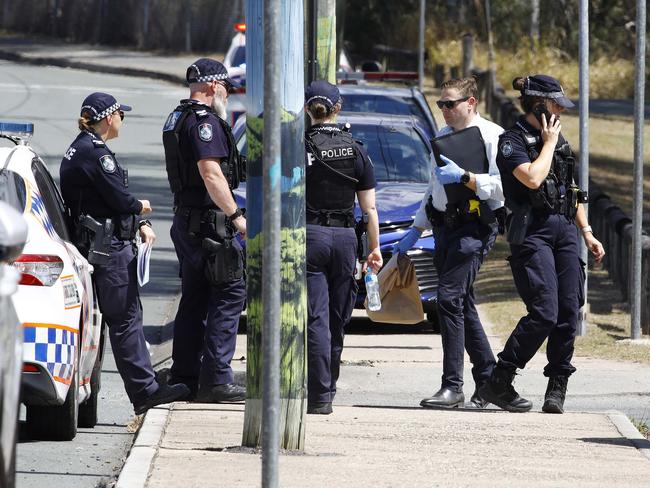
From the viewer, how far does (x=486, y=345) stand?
28.0 ft

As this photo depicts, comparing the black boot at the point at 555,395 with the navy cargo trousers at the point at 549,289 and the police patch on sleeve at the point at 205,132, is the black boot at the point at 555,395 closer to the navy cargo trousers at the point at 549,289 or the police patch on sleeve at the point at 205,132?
the navy cargo trousers at the point at 549,289

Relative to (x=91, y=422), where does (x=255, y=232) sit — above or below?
above

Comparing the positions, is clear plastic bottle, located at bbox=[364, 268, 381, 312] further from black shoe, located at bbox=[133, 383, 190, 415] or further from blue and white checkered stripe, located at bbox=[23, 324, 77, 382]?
blue and white checkered stripe, located at bbox=[23, 324, 77, 382]

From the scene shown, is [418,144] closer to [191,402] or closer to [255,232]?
[191,402]

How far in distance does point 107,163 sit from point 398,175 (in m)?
5.26

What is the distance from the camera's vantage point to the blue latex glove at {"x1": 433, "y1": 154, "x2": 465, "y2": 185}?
8.09 meters

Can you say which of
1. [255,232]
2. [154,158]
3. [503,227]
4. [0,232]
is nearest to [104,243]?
[255,232]

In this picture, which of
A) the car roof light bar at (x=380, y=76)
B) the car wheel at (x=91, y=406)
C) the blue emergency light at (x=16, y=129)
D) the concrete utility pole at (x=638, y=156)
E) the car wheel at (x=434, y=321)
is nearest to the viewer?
the blue emergency light at (x=16, y=129)

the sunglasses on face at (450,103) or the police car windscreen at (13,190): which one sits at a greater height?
the sunglasses on face at (450,103)

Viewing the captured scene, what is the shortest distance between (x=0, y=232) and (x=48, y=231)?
3.16 metres

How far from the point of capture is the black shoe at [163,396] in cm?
781

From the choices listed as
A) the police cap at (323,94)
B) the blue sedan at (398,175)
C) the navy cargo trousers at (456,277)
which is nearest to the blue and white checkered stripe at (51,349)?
the police cap at (323,94)

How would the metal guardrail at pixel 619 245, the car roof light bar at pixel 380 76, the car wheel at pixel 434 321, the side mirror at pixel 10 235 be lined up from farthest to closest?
the car roof light bar at pixel 380 76
the car wheel at pixel 434 321
the metal guardrail at pixel 619 245
the side mirror at pixel 10 235

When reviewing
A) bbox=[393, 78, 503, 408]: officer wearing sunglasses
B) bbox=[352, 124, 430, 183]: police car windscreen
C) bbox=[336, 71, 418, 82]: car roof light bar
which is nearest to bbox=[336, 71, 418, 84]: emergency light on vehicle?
bbox=[336, 71, 418, 82]: car roof light bar
